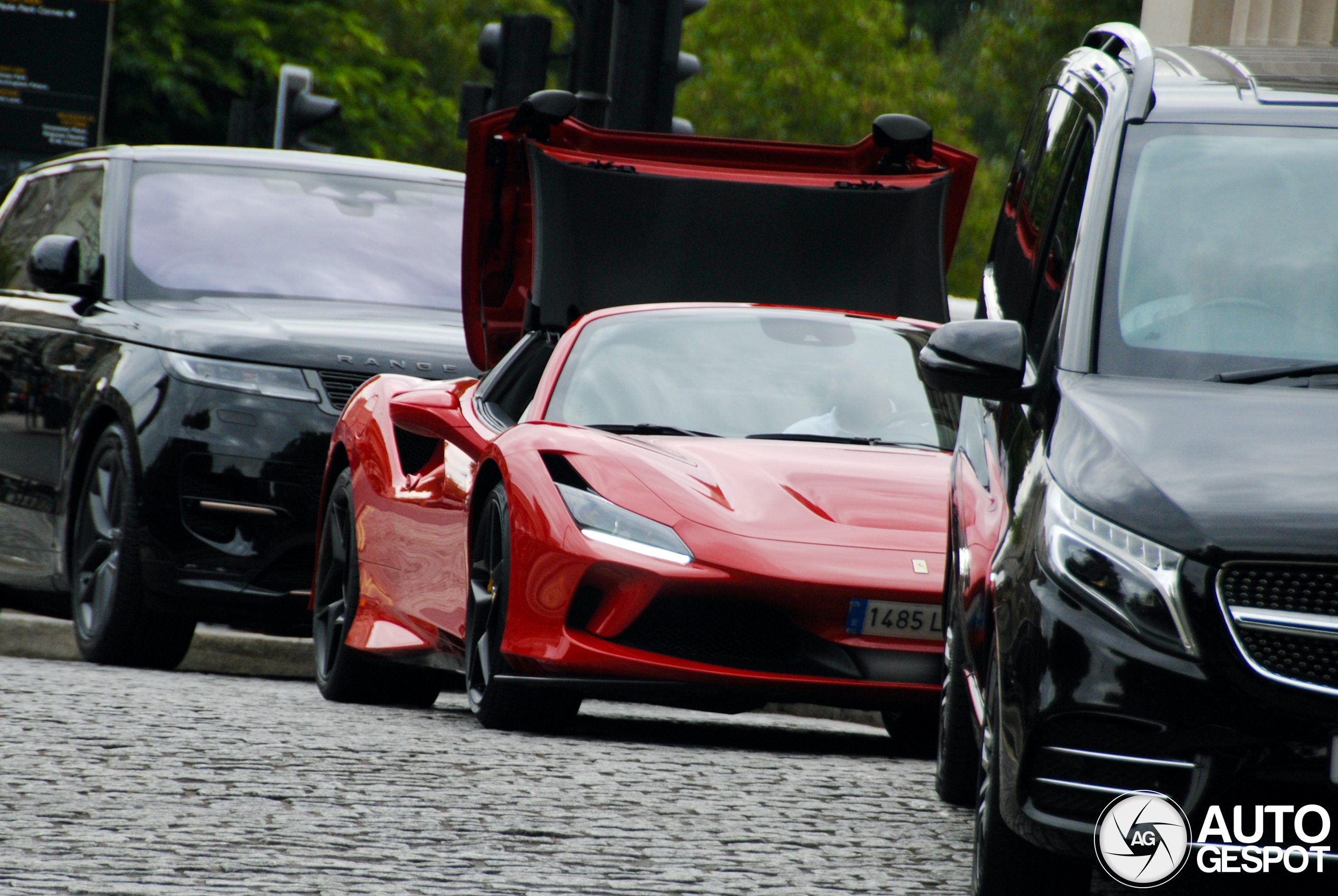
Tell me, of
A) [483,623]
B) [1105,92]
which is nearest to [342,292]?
[483,623]

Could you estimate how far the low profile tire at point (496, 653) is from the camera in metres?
6.83

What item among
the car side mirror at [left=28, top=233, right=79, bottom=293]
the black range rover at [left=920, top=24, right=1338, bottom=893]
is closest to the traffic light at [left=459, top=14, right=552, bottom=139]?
the car side mirror at [left=28, top=233, right=79, bottom=293]

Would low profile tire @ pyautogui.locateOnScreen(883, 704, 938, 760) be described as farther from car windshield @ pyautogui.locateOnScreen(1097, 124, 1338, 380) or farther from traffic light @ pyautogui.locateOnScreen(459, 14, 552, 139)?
traffic light @ pyautogui.locateOnScreen(459, 14, 552, 139)

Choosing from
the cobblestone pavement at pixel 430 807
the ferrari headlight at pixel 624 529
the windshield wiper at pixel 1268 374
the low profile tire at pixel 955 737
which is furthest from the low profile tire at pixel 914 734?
the windshield wiper at pixel 1268 374

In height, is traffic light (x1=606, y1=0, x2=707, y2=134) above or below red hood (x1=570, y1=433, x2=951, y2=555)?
above

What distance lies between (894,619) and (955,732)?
82 cm

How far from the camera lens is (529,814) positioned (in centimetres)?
534

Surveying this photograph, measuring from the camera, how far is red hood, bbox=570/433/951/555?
6.64 m

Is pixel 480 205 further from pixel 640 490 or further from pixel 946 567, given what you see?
pixel 946 567

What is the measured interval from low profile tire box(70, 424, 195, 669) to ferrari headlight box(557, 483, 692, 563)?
2806mm

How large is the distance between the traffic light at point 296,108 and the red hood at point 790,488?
40.6 ft

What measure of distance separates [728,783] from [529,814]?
846 millimetres

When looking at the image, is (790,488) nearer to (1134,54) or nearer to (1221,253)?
(1134,54)
